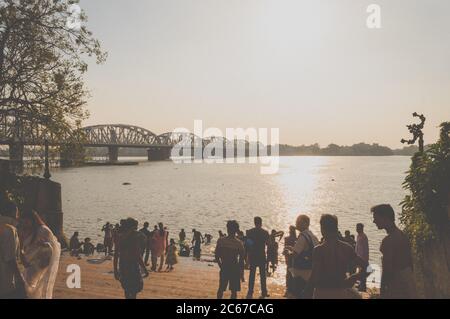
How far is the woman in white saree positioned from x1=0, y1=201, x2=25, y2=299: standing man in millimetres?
172

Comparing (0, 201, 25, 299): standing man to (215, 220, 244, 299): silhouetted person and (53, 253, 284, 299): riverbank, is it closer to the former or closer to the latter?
(53, 253, 284, 299): riverbank

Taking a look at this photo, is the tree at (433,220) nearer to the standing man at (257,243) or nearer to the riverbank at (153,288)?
the standing man at (257,243)

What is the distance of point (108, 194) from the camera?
270 feet

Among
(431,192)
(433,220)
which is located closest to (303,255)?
(433,220)

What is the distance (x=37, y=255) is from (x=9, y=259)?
0.45m

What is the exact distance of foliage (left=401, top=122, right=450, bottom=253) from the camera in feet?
23.8

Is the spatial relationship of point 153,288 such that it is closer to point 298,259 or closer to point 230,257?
point 230,257

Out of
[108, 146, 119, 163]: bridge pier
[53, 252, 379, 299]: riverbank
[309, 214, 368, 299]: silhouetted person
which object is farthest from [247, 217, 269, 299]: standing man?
[108, 146, 119, 163]: bridge pier

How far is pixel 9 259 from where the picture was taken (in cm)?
503

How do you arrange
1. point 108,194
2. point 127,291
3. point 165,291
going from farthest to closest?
1. point 108,194
2. point 165,291
3. point 127,291
